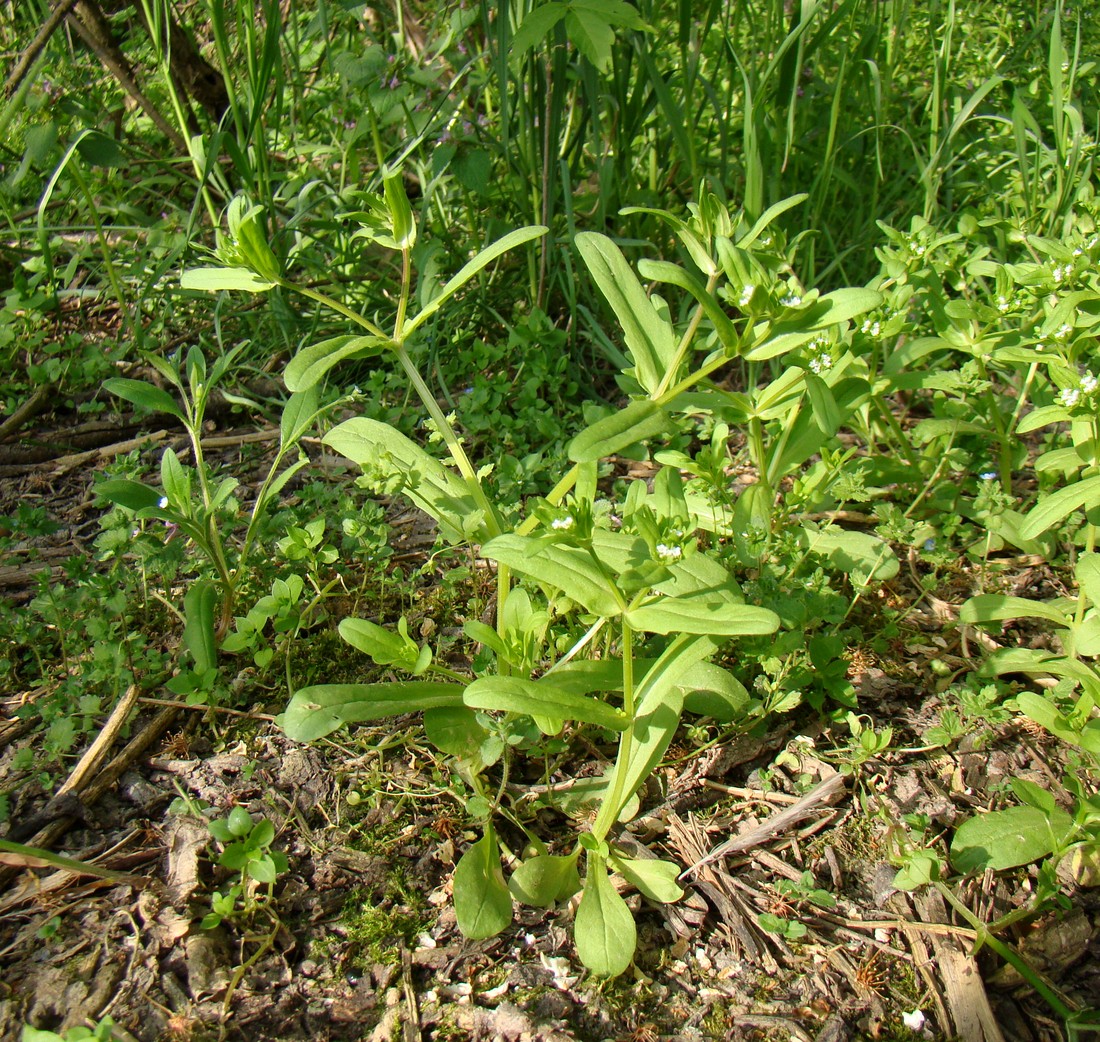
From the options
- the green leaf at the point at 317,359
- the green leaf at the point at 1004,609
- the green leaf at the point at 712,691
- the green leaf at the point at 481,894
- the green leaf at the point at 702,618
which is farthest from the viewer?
the green leaf at the point at 1004,609

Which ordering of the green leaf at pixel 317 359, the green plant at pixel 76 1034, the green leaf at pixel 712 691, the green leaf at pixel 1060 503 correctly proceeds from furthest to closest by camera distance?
the green leaf at pixel 1060 503
the green leaf at pixel 712 691
the green leaf at pixel 317 359
the green plant at pixel 76 1034

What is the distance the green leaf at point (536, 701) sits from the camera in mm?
1449

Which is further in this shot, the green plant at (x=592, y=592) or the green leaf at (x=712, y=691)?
the green leaf at (x=712, y=691)

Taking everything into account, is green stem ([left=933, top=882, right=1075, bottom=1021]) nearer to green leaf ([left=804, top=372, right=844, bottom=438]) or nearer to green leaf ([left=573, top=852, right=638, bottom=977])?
green leaf ([left=573, top=852, right=638, bottom=977])

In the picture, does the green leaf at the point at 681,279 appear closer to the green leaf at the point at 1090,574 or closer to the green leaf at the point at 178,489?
the green leaf at the point at 1090,574

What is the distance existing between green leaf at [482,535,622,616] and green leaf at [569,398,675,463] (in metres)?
0.16

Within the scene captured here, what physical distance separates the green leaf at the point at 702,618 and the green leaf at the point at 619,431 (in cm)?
26

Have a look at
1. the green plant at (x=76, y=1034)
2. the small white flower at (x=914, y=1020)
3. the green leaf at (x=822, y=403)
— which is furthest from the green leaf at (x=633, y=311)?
the green plant at (x=76, y=1034)

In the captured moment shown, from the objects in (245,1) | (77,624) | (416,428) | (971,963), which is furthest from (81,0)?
(971,963)

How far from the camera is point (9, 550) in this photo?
247cm

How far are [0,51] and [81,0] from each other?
1.11 meters

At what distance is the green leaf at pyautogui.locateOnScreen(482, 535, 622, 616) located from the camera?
1.51m

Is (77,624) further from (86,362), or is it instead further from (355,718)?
(86,362)

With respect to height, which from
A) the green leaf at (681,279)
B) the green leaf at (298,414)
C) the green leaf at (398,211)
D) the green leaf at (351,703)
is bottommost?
the green leaf at (351,703)
